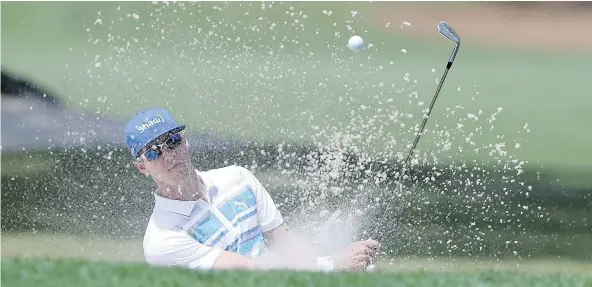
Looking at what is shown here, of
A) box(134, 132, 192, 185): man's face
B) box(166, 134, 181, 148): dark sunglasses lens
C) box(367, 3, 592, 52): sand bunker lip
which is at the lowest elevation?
box(134, 132, 192, 185): man's face

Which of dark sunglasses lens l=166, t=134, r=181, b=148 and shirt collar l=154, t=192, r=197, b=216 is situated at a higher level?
dark sunglasses lens l=166, t=134, r=181, b=148

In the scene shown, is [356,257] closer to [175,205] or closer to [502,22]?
[175,205]

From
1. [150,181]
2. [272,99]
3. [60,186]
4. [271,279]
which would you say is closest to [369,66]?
[272,99]

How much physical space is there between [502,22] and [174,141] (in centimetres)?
1221

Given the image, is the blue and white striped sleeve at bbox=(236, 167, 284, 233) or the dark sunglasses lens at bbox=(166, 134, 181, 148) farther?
the blue and white striped sleeve at bbox=(236, 167, 284, 233)

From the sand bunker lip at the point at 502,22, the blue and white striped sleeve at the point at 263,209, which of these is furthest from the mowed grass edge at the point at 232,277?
the sand bunker lip at the point at 502,22

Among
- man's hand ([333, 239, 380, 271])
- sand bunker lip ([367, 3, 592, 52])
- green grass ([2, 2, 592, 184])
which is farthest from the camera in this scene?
sand bunker lip ([367, 3, 592, 52])

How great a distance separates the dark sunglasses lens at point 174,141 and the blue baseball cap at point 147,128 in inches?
1.0

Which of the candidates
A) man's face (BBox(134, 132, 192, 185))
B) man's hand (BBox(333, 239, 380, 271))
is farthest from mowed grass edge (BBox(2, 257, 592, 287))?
man's face (BBox(134, 132, 192, 185))

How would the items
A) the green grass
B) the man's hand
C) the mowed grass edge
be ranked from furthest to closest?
the green grass → the man's hand → the mowed grass edge

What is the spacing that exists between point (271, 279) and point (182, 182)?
4.00ft

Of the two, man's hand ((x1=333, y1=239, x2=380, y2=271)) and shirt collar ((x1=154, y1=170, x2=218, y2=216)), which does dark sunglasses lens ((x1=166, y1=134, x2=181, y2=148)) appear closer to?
shirt collar ((x1=154, y1=170, x2=218, y2=216))

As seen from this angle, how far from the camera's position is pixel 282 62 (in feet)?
45.3

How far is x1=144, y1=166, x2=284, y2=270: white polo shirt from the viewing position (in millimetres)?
4141
